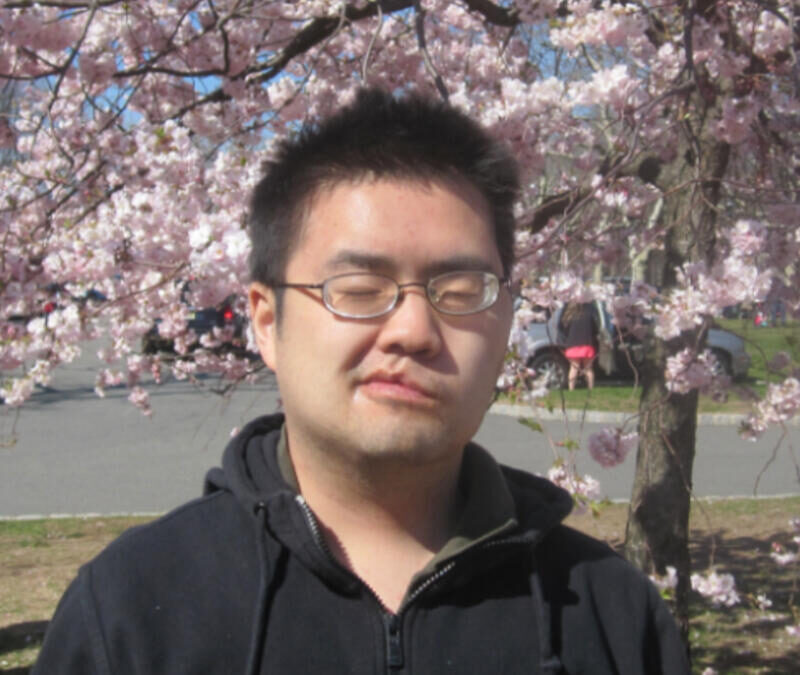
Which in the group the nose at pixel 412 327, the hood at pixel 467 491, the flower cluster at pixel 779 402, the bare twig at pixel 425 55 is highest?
the bare twig at pixel 425 55

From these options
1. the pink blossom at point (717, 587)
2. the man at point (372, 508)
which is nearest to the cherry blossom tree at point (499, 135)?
the pink blossom at point (717, 587)

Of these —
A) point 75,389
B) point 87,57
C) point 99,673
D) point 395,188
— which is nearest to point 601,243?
point 87,57

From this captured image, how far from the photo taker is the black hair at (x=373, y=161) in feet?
4.09

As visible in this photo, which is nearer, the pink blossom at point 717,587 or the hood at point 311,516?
the hood at point 311,516

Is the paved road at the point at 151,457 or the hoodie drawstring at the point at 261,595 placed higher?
the hoodie drawstring at the point at 261,595

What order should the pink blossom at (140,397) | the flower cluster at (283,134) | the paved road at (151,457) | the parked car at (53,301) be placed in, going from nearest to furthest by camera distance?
the flower cluster at (283,134) < the parked car at (53,301) < the pink blossom at (140,397) < the paved road at (151,457)

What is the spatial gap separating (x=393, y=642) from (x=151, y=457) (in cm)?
859

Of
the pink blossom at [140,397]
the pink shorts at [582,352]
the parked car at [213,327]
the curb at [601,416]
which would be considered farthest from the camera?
the curb at [601,416]

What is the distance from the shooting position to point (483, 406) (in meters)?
1.21

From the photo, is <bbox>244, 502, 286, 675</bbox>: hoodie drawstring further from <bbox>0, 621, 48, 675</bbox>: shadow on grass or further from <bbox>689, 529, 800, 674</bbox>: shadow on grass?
<bbox>0, 621, 48, 675</bbox>: shadow on grass

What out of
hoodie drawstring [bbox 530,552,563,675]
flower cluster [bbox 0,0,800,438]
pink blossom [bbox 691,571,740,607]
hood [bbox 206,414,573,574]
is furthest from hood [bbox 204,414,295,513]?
pink blossom [bbox 691,571,740,607]

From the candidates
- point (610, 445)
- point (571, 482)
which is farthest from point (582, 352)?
point (571, 482)

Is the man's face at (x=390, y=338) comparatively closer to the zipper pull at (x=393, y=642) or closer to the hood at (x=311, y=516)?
the hood at (x=311, y=516)

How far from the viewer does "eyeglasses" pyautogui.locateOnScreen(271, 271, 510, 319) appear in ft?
3.76
